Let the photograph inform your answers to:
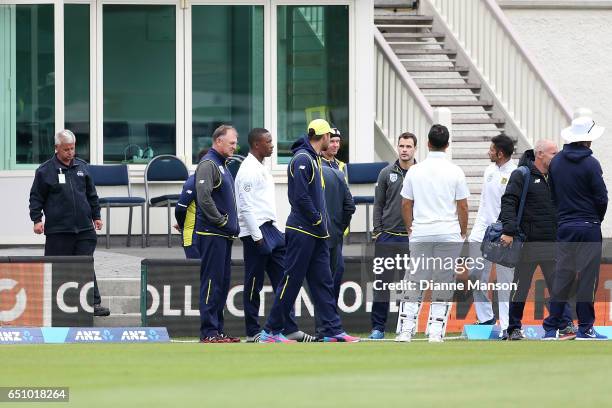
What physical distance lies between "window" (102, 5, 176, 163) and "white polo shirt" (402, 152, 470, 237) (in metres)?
8.53

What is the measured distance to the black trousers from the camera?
1642 cm

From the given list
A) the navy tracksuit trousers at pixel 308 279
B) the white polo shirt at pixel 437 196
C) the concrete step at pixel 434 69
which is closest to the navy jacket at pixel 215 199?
the navy tracksuit trousers at pixel 308 279

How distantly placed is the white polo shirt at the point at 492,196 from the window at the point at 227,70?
7195 millimetres

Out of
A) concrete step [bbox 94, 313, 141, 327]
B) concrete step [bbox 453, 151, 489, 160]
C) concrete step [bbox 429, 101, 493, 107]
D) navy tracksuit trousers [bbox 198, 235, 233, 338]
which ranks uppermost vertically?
concrete step [bbox 429, 101, 493, 107]

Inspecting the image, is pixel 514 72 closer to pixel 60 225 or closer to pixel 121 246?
pixel 121 246

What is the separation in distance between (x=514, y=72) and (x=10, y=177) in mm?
6849

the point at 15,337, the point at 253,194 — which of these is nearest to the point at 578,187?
the point at 253,194

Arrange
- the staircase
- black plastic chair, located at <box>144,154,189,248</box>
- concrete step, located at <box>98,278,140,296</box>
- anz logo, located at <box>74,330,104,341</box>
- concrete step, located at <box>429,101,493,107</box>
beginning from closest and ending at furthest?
anz logo, located at <box>74,330,104,341</box>, concrete step, located at <box>98,278,140,296</box>, black plastic chair, located at <box>144,154,189,248</box>, the staircase, concrete step, located at <box>429,101,493,107</box>

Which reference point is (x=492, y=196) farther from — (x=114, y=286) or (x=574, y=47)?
(x=574, y=47)

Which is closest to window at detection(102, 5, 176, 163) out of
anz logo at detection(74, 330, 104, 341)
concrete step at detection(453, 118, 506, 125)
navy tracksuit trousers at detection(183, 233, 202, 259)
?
concrete step at detection(453, 118, 506, 125)

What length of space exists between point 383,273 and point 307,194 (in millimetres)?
1757

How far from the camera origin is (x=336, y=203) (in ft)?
50.1

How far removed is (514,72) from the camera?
74.9ft

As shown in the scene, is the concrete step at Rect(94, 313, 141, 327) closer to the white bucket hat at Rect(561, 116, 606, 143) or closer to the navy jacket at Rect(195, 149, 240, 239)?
the navy jacket at Rect(195, 149, 240, 239)
